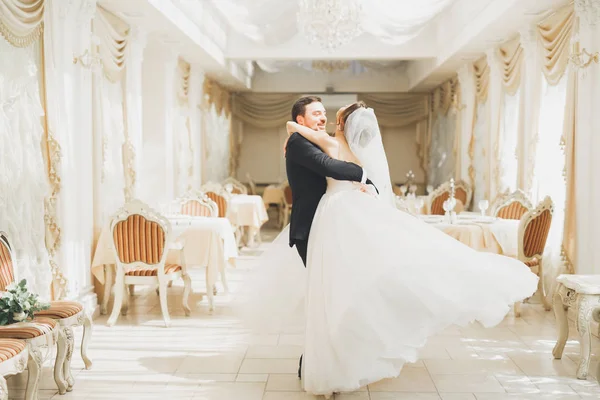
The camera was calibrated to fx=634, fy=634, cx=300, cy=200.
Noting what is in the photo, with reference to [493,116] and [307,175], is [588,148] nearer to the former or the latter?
[493,116]

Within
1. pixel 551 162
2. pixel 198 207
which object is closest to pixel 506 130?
pixel 551 162

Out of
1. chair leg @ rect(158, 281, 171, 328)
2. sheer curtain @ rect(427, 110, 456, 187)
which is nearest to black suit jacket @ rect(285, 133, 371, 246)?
chair leg @ rect(158, 281, 171, 328)

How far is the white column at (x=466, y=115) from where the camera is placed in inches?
394

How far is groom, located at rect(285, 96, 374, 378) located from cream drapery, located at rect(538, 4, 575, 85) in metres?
3.73

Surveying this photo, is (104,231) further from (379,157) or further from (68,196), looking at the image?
(379,157)

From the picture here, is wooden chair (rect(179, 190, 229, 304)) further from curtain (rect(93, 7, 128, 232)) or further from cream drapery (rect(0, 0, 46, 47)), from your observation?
cream drapery (rect(0, 0, 46, 47))

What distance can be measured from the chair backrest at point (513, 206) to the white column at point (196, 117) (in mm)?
4981

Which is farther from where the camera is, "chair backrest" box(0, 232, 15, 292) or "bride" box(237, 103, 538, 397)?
"chair backrest" box(0, 232, 15, 292)

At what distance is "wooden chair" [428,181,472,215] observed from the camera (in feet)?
30.5

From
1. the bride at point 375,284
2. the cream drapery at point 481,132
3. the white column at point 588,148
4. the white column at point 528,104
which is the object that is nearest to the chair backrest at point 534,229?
the white column at point 588,148

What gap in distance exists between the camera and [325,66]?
45.4 ft

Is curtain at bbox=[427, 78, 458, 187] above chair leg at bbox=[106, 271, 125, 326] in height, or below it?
above

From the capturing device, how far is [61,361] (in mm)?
3697

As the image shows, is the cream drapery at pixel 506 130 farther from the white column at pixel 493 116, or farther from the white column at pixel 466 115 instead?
the white column at pixel 466 115
